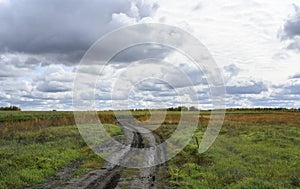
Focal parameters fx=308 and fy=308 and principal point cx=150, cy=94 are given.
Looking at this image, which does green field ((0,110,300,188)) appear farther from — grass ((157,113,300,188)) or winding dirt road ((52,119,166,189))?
winding dirt road ((52,119,166,189))

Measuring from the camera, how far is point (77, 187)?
11.4m

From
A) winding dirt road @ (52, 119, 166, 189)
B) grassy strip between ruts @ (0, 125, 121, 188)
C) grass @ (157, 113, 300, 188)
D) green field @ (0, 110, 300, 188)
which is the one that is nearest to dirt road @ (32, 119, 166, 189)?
winding dirt road @ (52, 119, 166, 189)

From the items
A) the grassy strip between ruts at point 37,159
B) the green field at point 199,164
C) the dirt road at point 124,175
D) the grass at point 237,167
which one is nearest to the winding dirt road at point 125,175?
the dirt road at point 124,175

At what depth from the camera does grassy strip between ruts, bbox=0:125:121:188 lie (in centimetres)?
1292

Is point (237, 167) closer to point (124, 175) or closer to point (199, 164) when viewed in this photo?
point (199, 164)

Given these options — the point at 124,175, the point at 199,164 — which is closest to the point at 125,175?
the point at 124,175

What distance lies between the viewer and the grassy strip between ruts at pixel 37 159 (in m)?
12.9

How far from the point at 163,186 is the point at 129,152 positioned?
9.14 metres

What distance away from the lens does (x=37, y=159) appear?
1614 cm

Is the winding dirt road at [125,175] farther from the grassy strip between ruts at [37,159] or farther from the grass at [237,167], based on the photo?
the grassy strip between ruts at [37,159]

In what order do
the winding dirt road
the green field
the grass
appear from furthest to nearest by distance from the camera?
the green field
the grass
the winding dirt road

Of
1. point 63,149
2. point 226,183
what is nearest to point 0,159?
point 63,149

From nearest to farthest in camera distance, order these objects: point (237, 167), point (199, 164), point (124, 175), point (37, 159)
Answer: point (124, 175)
point (237, 167)
point (37, 159)
point (199, 164)

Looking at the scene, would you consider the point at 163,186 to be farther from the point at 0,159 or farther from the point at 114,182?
the point at 0,159
